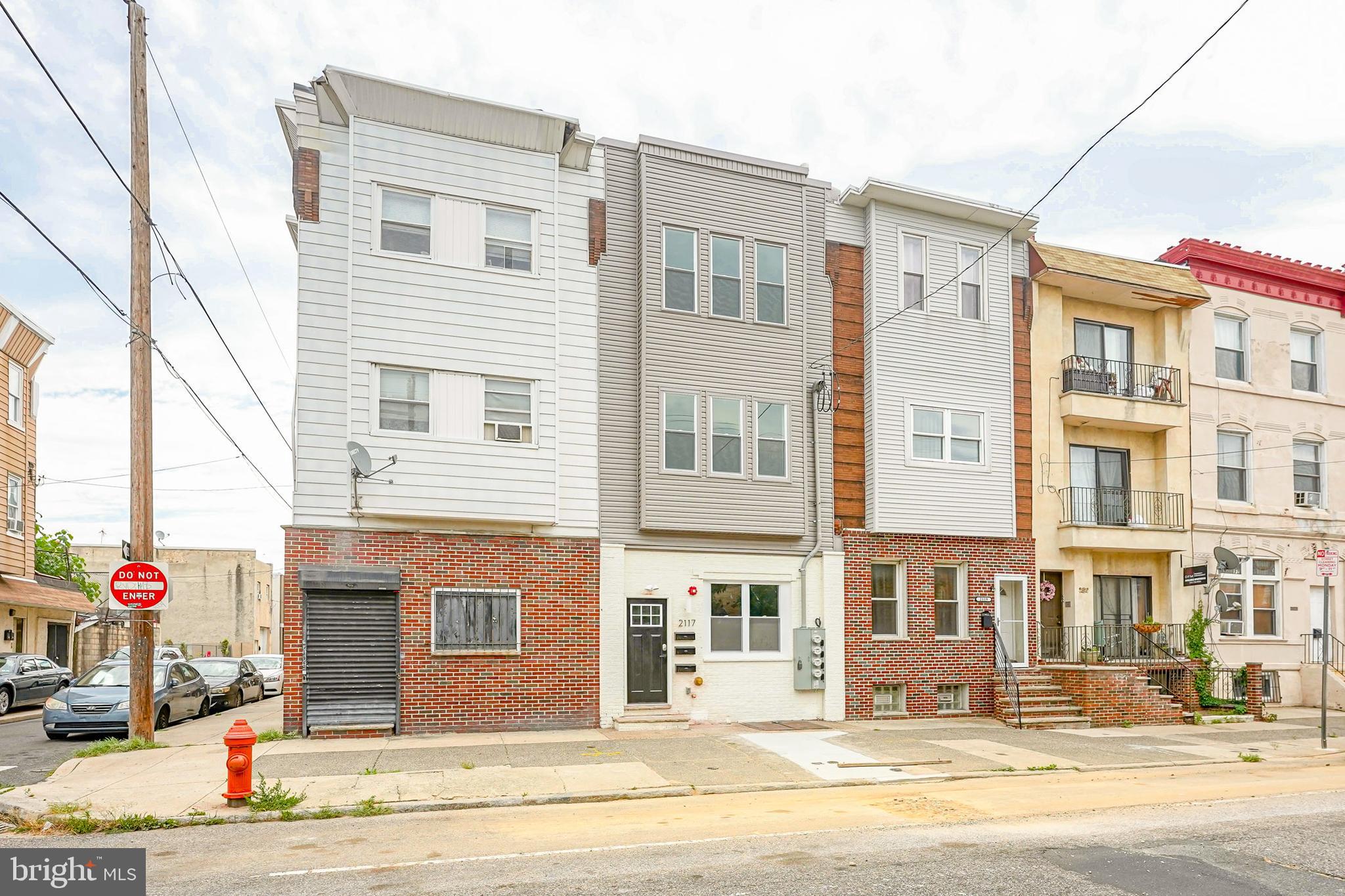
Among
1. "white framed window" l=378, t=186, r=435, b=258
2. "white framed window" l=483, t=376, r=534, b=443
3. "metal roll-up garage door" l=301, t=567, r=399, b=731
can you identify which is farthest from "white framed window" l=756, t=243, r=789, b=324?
"metal roll-up garage door" l=301, t=567, r=399, b=731

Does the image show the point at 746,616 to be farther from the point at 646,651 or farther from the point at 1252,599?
the point at 1252,599

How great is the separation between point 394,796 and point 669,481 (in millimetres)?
8164

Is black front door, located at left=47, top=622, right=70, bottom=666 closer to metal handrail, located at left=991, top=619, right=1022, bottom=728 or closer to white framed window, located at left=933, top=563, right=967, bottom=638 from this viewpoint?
white framed window, located at left=933, top=563, right=967, bottom=638

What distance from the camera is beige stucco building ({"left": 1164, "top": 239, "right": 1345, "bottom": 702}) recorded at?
23078mm

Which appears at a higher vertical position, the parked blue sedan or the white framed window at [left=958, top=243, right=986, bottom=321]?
the white framed window at [left=958, top=243, right=986, bottom=321]

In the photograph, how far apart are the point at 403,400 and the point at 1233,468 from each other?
60.9 feet

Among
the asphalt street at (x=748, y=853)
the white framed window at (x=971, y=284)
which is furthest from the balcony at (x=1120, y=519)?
the asphalt street at (x=748, y=853)

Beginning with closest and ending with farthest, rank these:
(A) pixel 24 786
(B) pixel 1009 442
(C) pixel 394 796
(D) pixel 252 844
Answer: (D) pixel 252 844 < (C) pixel 394 796 < (A) pixel 24 786 < (B) pixel 1009 442

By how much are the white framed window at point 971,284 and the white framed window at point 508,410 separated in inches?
366

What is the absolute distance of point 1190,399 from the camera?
23.0 m

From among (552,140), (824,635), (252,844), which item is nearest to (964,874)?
(252,844)

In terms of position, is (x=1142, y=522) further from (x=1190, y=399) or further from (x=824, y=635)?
(x=824, y=635)

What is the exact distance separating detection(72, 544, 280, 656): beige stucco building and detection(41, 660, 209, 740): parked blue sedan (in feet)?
143

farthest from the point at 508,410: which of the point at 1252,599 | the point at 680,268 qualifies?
the point at 1252,599
